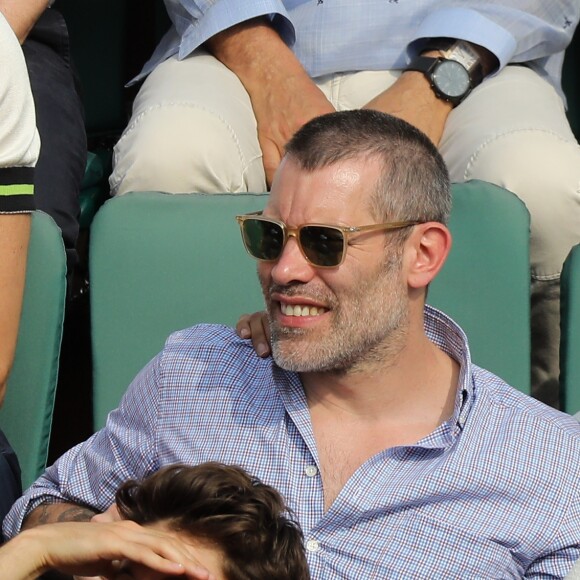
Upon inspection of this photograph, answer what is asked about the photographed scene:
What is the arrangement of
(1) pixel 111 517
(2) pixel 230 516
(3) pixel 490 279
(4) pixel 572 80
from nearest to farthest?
(2) pixel 230 516
(1) pixel 111 517
(3) pixel 490 279
(4) pixel 572 80

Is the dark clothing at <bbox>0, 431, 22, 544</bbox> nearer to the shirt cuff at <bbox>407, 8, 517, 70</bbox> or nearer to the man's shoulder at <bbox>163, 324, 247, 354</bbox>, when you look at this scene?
the man's shoulder at <bbox>163, 324, 247, 354</bbox>

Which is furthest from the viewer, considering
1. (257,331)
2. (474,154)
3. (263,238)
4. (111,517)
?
(474,154)

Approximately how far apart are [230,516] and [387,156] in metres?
0.67

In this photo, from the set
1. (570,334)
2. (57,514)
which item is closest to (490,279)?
(570,334)

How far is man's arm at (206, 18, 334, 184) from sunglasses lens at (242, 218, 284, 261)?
2.55 ft

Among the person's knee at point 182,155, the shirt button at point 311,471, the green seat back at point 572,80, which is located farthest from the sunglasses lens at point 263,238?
the green seat back at point 572,80

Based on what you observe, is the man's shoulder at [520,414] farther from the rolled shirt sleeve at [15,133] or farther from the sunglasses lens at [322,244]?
the rolled shirt sleeve at [15,133]

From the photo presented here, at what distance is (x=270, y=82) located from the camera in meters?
2.59

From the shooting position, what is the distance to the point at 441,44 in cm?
260

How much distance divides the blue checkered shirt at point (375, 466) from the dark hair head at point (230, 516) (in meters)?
0.26

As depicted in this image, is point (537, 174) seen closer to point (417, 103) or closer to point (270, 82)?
point (417, 103)

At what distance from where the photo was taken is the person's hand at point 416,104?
8.23ft

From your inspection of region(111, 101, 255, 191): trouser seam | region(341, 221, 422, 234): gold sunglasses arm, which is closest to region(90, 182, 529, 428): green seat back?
region(111, 101, 255, 191): trouser seam

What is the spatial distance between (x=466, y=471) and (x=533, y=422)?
14 cm
